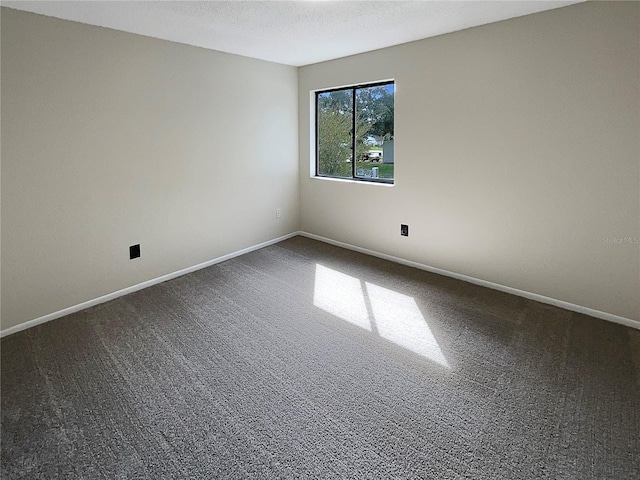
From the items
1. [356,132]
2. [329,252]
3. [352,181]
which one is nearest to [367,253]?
[329,252]

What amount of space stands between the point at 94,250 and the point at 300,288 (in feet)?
5.72

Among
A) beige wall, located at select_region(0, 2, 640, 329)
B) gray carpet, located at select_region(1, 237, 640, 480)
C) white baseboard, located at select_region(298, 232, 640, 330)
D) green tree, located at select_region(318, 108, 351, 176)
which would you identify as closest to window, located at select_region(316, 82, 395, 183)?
green tree, located at select_region(318, 108, 351, 176)

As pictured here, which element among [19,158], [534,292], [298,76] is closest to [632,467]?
[534,292]

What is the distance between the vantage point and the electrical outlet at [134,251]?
344 centimetres

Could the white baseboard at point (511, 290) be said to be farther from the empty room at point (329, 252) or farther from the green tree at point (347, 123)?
the green tree at point (347, 123)

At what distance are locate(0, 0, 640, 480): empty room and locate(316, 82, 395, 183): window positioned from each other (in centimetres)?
4

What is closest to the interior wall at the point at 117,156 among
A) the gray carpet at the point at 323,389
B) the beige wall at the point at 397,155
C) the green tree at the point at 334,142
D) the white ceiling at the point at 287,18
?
the beige wall at the point at 397,155

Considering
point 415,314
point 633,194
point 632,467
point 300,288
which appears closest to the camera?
point 632,467

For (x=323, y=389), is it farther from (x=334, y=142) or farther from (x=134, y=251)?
(x=334, y=142)

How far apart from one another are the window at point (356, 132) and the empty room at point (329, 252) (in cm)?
4

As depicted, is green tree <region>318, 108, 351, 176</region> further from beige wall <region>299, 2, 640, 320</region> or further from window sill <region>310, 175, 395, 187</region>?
beige wall <region>299, 2, 640, 320</region>

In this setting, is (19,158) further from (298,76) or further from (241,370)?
(298,76)

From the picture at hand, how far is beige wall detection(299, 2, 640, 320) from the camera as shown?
2645mm

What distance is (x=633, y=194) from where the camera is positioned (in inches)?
103
